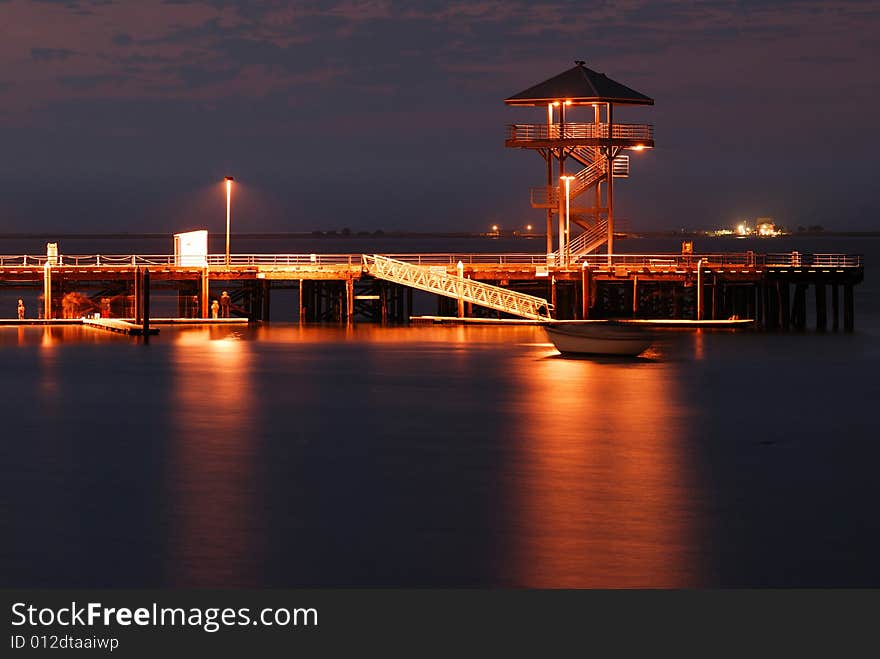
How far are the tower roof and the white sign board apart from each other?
17893 millimetres

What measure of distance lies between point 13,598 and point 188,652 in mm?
3040

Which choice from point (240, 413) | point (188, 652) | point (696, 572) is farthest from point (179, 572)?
point (240, 413)

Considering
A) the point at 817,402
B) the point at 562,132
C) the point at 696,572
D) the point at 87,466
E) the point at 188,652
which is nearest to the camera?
the point at 188,652

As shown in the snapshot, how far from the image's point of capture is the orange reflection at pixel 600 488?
21.4m

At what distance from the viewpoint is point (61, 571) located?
21.3m

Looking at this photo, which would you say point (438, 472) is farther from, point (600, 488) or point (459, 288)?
point (459, 288)

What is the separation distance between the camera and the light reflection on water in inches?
859

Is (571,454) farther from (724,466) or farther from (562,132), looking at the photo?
(562,132)

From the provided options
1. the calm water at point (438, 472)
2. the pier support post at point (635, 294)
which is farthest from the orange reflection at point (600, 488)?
the pier support post at point (635, 294)

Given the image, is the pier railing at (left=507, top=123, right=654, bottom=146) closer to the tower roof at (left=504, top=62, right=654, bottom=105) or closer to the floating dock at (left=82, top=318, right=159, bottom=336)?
the tower roof at (left=504, top=62, right=654, bottom=105)

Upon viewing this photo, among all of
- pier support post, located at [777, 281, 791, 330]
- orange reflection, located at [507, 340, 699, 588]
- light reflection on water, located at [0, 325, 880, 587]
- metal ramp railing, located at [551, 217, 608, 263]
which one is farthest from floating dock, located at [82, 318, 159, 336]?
pier support post, located at [777, 281, 791, 330]

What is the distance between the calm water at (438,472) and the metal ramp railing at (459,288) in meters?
16.9

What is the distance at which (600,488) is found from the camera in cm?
2806

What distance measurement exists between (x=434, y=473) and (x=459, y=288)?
1763 inches
